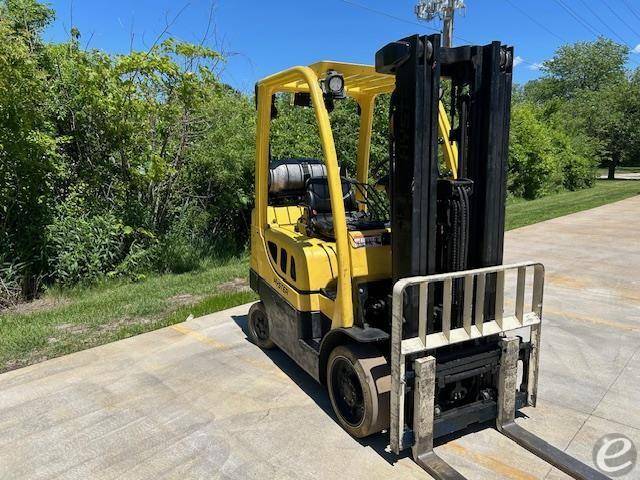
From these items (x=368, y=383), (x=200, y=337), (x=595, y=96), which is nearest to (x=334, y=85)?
(x=368, y=383)

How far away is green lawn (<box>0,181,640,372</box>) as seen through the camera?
5.55 m

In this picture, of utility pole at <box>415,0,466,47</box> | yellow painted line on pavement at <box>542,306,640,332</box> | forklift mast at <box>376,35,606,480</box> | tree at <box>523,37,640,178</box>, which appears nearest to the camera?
forklift mast at <box>376,35,606,480</box>

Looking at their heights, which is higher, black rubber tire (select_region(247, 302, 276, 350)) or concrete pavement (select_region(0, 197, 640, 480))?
black rubber tire (select_region(247, 302, 276, 350))

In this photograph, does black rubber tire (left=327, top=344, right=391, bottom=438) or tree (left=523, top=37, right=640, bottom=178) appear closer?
black rubber tire (left=327, top=344, right=391, bottom=438)

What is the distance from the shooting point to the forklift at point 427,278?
306 cm

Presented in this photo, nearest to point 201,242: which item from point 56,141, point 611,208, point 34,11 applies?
point 56,141

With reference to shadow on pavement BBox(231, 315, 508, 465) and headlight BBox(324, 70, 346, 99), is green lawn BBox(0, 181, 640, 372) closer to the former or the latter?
shadow on pavement BBox(231, 315, 508, 465)

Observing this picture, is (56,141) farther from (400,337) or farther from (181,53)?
(400,337)

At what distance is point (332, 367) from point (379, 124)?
8.96 m

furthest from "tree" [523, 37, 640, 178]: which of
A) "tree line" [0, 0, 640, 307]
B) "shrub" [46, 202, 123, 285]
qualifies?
"shrub" [46, 202, 123, 285]

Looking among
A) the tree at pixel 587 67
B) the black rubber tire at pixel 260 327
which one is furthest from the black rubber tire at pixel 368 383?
the tree at pixel 587 67

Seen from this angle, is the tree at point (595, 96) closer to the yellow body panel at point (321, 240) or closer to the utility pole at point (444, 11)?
the utility pole at point (444, 11)

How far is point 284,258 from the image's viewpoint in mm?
4277

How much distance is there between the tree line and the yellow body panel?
13.9 ft
